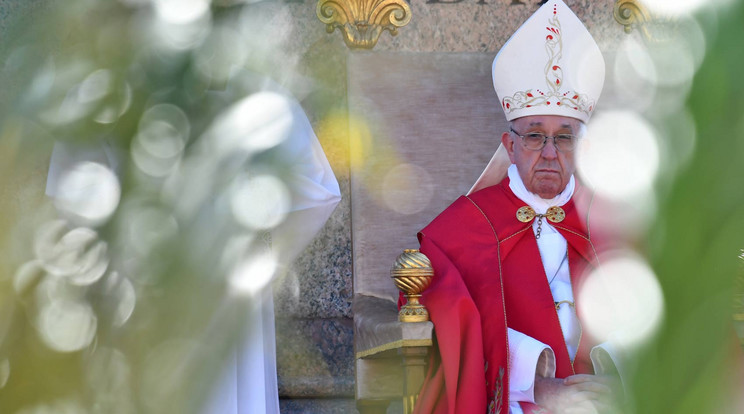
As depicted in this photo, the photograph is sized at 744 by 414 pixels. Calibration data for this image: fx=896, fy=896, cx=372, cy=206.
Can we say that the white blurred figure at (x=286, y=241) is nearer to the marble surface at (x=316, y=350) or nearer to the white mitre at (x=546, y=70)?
the white mitre at (x=546, y=70)

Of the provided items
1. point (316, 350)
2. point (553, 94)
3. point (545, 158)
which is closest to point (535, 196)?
point (545, 158)

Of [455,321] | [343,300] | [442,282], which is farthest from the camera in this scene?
[343,300]

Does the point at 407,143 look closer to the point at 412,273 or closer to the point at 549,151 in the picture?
the point at 549,151

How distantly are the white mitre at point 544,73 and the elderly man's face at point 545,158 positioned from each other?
0.04 m

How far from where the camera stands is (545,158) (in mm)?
3541

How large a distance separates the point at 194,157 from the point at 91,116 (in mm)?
28

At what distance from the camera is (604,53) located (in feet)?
14.0

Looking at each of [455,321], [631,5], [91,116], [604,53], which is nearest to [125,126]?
[91,116]

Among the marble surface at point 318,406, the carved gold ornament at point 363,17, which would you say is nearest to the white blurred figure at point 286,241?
the carved gold ornament at point 363,17

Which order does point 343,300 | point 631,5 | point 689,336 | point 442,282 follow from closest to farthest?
1. point 689,336
2. point 442,282
3. point 631,5
4. point 343,300

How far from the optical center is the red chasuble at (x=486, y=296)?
9.75 feet

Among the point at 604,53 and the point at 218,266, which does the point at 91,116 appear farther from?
the point at 604,53

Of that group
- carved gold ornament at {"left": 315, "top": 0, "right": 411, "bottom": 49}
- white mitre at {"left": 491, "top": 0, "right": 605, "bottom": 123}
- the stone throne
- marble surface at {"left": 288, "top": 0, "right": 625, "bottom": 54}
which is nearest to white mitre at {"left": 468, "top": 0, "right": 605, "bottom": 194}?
white mitre at {"left": 491, "top": 0, "right": 605, "bottom": 123}

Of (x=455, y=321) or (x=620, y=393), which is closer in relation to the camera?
(x=620, y=393)
